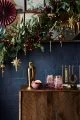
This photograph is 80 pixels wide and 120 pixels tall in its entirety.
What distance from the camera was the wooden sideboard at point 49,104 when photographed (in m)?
2.71

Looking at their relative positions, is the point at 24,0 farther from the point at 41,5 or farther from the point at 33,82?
the point at 33,82

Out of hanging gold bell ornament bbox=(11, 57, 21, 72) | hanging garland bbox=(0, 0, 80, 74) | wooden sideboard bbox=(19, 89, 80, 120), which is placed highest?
hanging garland bbox=(0, 0, 80, 74)

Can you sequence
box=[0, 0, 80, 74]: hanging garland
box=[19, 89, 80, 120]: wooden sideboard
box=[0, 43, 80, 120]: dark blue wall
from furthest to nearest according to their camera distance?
→ box=[0, 43, 80, 120]: dark blue wall → box=[0, 0, 80, 74]: hanging garland → box=[19, 89, 80, 120]: wooden sideboard

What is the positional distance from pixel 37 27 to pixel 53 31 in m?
0.20

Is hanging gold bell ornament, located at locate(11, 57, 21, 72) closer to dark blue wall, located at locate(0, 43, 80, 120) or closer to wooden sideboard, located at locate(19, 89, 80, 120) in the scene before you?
dark blue wall, located at locate(0, 43, 80, 120)

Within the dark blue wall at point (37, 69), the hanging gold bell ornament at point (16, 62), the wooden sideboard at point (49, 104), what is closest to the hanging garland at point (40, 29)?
the hanging gold bell ornament at point (16, 62)

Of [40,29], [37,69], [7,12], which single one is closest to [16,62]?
[37,69]

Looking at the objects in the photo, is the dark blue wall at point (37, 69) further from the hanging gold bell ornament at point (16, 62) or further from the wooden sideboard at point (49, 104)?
the wooden sideboard at point (49, 104)

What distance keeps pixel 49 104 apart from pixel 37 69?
641 mm

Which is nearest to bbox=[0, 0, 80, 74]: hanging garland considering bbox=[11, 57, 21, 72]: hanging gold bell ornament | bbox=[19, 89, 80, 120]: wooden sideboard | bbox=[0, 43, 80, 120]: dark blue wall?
bbox=[11, 57, 21, 72]: hanging gold bell ornament

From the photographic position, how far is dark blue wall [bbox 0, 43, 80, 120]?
3229 mm

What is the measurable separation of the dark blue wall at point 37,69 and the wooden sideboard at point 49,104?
1.78 feet

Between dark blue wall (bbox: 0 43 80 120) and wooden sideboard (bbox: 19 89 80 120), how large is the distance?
21.3 inches

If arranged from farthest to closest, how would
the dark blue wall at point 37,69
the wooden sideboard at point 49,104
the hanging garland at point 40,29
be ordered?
the dark blue wall at point 37,69, the hanging garland at point 40,29, the wooden sideboard at point 49,104
